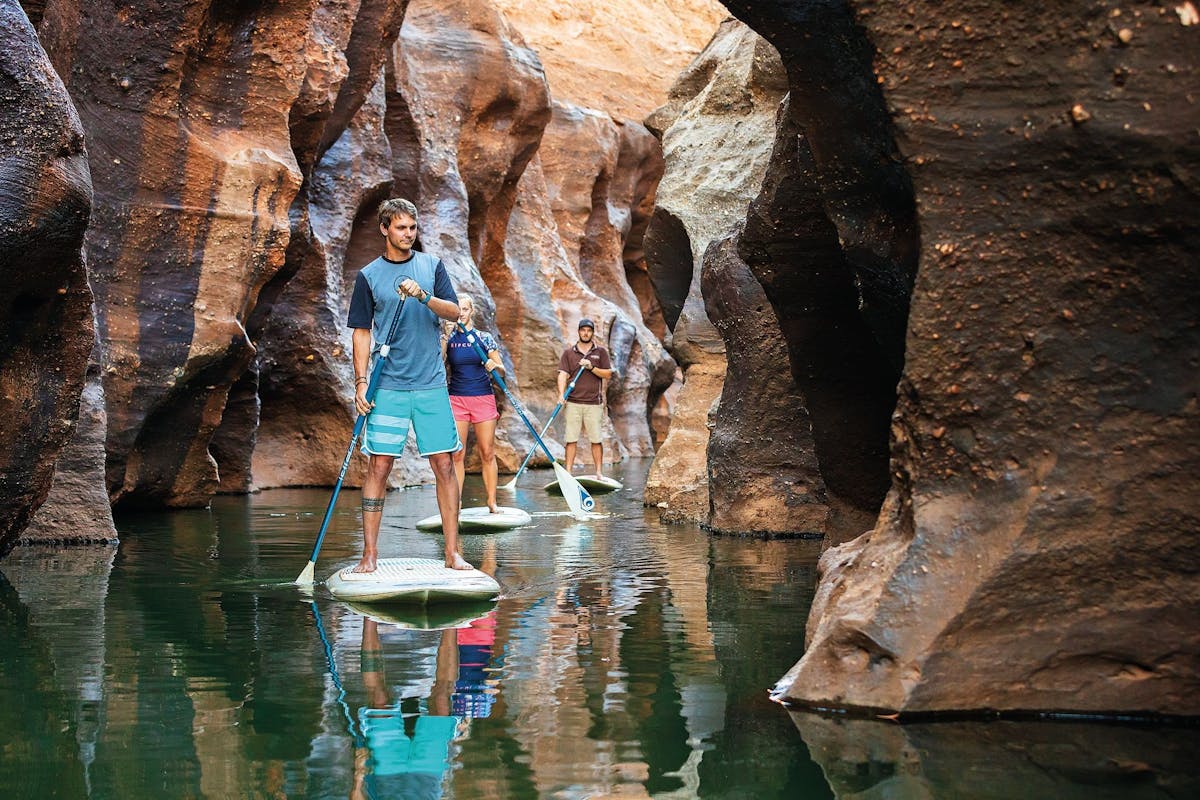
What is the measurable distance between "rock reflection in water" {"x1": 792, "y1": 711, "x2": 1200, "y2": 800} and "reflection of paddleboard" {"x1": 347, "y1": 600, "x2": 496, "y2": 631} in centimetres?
222

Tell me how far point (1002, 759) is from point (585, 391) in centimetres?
1322

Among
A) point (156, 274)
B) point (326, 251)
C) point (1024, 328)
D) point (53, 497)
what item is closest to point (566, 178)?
point (326, 251)

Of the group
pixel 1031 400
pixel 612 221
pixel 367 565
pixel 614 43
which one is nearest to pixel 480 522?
pixel 367 565

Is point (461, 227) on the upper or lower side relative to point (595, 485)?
upper

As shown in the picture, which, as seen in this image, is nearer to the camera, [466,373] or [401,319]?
[401,319]

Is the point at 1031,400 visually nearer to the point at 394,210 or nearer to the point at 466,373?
the point at 394,210

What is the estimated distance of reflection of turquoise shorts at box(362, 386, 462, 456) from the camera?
734 cm

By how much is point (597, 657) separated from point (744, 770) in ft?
5.29

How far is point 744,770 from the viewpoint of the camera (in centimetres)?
407

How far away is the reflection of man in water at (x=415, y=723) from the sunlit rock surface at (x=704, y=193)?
737 centimetres

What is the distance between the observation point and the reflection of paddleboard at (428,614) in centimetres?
650

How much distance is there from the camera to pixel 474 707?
4750 mm

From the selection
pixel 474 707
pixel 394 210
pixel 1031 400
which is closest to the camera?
pixel 1031 400

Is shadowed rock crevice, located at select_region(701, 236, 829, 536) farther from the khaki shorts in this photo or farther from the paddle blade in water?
the khaki shorts
